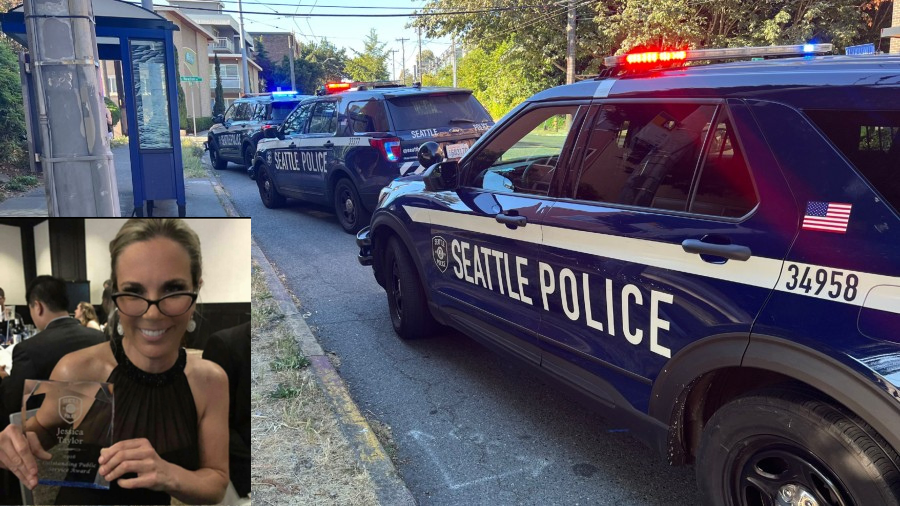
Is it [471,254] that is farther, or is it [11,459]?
[471,254]

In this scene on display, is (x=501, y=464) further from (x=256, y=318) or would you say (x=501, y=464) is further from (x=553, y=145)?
(x=256, y=318)

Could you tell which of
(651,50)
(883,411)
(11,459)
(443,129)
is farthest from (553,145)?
(443,129)

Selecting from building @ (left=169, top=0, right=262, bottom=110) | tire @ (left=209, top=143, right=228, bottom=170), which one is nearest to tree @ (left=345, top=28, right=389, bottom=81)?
building @ (left=169, top=0, right=262, bottom=110)

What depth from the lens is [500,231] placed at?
12.8 feet

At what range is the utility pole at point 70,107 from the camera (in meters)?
3.46

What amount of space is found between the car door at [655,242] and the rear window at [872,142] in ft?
0.74

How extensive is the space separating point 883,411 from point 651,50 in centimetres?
215

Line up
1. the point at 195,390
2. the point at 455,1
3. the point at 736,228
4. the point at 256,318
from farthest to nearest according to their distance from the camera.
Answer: the point at 455,1
the point at 256,318
the point at 736,228
the point at 195,390

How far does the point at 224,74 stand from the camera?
6519cm

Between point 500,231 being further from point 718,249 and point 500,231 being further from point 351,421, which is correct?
point 718,249

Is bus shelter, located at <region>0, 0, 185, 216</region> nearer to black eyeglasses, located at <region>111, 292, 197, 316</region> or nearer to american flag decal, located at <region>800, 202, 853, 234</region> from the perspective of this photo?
black eyeglasses, located at <region>111, 292, 197, 316</region>

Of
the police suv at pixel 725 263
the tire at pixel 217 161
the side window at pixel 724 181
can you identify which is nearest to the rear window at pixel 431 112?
the police suv at pixel 725 263

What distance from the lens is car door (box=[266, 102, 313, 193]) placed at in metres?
10.5

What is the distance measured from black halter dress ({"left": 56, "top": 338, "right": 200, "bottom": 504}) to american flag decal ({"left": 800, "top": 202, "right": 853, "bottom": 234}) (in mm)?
1973
